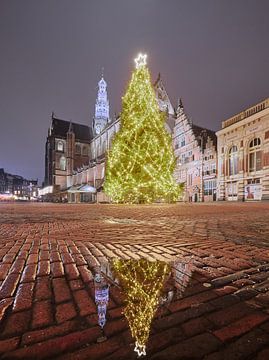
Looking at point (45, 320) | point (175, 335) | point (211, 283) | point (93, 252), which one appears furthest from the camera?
A: point (93, 252)

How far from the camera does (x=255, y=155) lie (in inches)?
1003

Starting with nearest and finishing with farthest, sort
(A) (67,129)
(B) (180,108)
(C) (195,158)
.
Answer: (C) (195,158) → (B) (180,108) → (A) (67,129)

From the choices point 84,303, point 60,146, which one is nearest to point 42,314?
point 84,303

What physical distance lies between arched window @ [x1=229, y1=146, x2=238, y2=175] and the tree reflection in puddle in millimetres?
28414

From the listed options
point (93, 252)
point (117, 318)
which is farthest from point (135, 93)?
point (117, 318)

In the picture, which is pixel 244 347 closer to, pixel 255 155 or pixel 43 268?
pixel 43 268

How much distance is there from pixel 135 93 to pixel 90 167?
91.4 ft

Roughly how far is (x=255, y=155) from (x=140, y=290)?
2775cm

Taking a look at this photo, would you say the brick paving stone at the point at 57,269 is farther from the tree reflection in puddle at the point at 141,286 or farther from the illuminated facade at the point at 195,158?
the illuminated facade at the point at 195,158

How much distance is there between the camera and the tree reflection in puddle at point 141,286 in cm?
104

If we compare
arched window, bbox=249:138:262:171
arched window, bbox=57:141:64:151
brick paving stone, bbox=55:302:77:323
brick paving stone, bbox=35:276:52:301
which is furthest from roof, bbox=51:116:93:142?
brick paving stone, bbox=55:302:77:323

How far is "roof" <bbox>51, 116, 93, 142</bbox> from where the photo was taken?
5659 centimetres

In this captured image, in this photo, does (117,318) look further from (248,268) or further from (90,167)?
(90,167)

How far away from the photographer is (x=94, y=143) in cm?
5138
